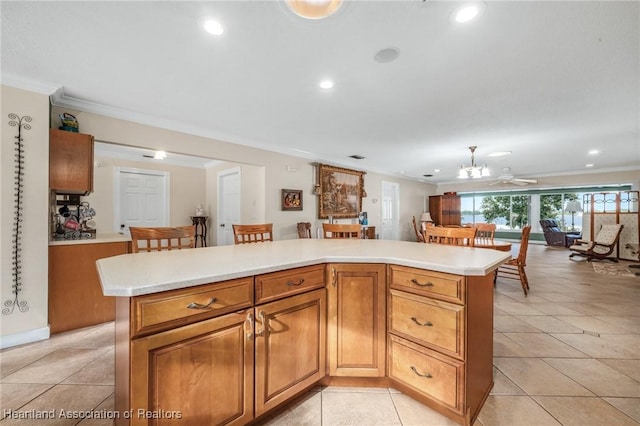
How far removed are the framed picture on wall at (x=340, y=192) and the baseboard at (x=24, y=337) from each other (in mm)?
4061

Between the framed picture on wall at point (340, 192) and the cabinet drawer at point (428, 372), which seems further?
the framed picture on wall at point (340, 192)

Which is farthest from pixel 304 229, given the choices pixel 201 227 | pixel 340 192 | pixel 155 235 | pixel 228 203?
pixel 155 235

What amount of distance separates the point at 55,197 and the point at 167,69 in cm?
199

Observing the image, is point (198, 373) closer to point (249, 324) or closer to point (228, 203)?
point (249, 324)

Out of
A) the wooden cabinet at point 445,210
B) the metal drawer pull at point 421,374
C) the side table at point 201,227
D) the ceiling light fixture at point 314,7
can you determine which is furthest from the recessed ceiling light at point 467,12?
the wooden cabinet at point 445,210

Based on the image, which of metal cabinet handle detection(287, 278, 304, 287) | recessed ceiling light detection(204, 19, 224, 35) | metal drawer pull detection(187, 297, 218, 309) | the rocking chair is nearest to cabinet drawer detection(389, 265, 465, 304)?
metal cabinet handle detection(287, 278, 304, 287)

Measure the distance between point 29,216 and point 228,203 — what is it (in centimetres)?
322

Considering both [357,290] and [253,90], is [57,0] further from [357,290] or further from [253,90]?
[357,290]

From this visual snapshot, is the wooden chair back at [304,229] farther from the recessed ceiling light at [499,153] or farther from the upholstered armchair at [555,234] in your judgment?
the upholstered armchair at [555,234]

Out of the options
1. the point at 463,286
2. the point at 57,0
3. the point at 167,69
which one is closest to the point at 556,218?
the point at 463,286

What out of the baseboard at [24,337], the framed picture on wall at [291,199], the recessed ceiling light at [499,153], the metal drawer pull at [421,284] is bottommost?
the baseboard at [24,337]

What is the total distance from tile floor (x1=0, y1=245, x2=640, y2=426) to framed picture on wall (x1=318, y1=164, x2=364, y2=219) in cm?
342

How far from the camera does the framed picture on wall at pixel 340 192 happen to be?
5352mm

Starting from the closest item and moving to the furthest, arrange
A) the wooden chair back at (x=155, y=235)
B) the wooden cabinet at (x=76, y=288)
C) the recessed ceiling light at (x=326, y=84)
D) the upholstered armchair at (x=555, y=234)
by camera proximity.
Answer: the wooden chair back at (x=155, y=235)
the recessed ceiling light at (x=326, y=84)
the wooden cabinet at (x=76, y=288)
the upholstered armchair at (x=555, y=234)
